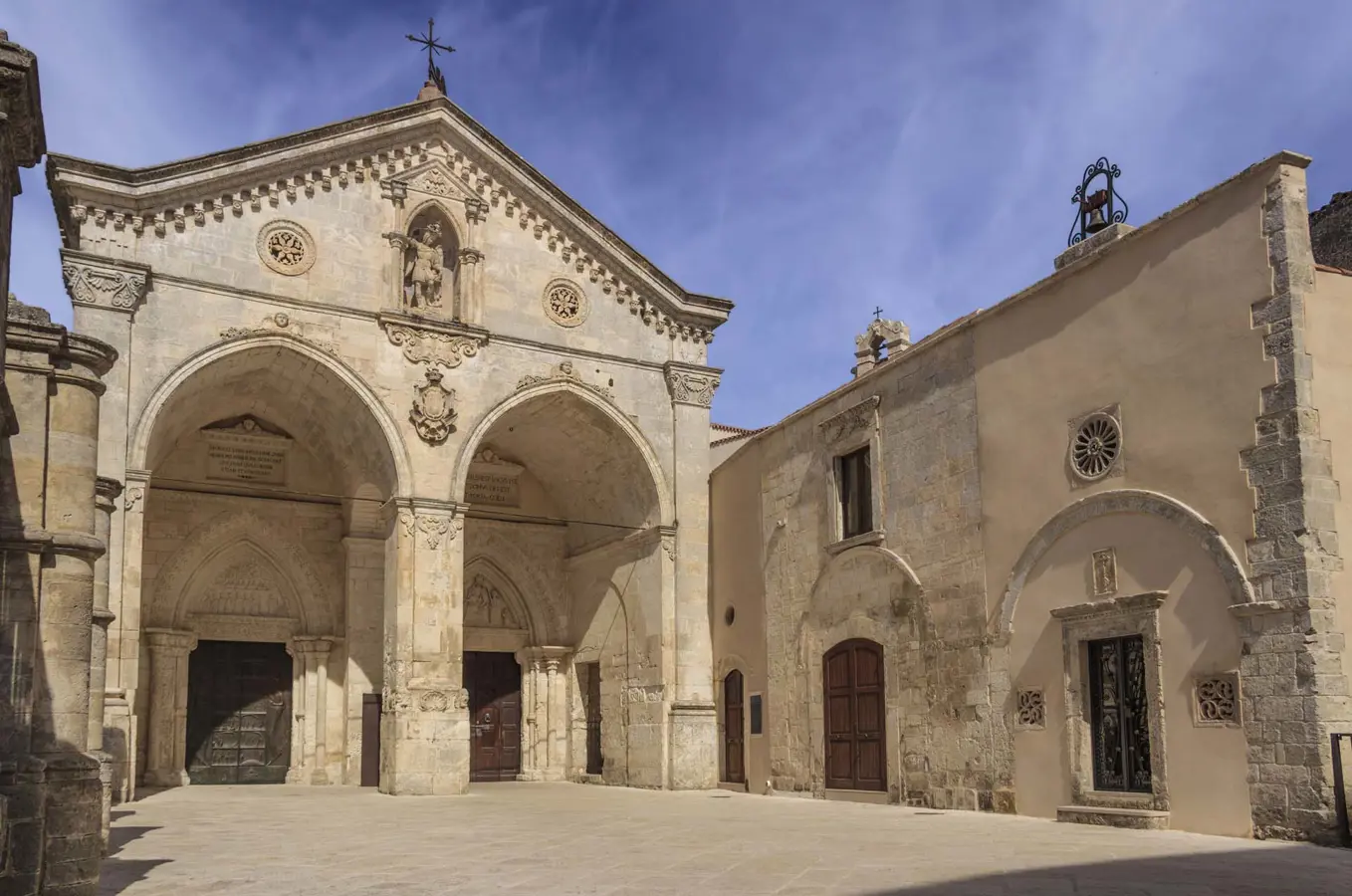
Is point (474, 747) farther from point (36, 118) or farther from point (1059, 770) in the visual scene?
point (36, 118)

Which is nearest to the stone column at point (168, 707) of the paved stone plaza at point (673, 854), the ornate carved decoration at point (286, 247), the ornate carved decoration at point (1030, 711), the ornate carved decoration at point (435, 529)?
the paved stone plaza at point (673, 854)

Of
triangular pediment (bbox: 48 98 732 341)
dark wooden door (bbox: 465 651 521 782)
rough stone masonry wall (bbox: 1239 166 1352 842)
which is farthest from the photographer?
dark wooden door (bbox: 465 651 521 782)

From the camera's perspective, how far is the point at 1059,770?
12992 mm

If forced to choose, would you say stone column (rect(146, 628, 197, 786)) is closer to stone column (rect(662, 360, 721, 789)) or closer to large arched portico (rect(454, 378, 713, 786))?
large arched portico (rect(454, 378, 713, 786))

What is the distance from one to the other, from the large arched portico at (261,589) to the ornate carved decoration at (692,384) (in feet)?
15.9

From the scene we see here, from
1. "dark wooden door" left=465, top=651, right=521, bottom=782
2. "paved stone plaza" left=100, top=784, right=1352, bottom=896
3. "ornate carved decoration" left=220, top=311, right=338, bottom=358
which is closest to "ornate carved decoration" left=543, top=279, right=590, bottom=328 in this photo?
"ornate carved decoration" left=220, top=311, right=338, bottom=358

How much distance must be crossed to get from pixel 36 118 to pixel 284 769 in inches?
633

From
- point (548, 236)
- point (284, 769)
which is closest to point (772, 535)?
point (548, 236)

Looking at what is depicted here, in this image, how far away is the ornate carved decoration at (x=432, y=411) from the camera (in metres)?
18.2

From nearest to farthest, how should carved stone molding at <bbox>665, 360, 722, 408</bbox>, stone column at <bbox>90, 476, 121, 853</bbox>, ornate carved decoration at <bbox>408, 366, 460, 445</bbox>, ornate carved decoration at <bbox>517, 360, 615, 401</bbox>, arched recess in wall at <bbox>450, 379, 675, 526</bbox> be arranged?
stone column at <bbox>90, 476, 121, 853</bbox>, ornate carved decoration at <bbox>408, 366, 460, 445</bbox>, arched recess in wall at <bbox>450, 379, 675, 526</bbox>, ornate carved decoration at <bbox>517, 360, 615, 401</bbox>, carved stone molding at <bbox>665, 360, 722, 408</bbox>

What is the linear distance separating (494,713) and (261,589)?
4561 millimetres

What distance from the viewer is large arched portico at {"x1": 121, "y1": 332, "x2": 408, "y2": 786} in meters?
19.6

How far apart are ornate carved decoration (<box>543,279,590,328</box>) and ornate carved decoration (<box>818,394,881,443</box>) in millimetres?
4432

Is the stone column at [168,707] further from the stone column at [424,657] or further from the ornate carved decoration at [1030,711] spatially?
the ornate carved decoration at [1030,711]
